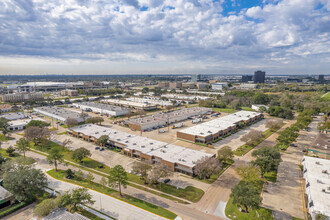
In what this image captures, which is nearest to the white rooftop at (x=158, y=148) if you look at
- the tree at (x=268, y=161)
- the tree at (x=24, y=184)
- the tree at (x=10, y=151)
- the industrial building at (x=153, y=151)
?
the industrial building at (x=153, y=151)

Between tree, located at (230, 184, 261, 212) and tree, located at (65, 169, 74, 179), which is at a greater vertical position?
tree, located at (230, 184, 261, 212)

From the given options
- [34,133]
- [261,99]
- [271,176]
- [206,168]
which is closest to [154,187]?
[206,168]

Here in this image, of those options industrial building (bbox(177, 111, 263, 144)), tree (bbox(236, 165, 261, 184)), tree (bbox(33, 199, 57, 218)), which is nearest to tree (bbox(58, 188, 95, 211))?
tree (bbox(33, 199, 57, 218))

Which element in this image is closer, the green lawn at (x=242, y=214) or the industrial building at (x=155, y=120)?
the green lawn at (x=242, y=214)

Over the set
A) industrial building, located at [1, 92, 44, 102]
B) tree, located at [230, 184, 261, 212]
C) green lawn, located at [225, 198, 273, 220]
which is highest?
industrial building, located at [1, 92, 44, 102]

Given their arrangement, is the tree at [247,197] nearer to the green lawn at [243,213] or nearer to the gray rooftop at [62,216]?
the green lawn at [243,213]

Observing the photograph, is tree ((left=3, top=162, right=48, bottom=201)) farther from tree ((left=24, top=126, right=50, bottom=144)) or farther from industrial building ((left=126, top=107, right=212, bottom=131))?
industrial building ((left=126, top=107, right=212, bottom=131))

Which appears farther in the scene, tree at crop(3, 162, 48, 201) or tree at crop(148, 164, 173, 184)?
tree at crop(148, 164, 173, 184)
